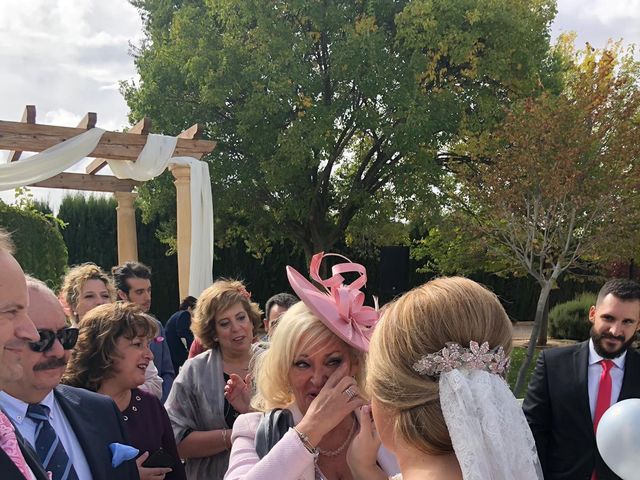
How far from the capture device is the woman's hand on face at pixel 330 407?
6.86ft

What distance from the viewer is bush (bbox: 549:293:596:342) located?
60.2 ft

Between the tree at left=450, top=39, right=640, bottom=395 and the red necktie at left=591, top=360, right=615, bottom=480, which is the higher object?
the tree at left=450, top=39, right=640, bottom=395

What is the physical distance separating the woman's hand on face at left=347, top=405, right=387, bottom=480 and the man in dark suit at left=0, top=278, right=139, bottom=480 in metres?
0.85

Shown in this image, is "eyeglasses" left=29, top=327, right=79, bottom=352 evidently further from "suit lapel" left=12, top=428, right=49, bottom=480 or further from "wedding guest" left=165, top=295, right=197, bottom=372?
"wedding guest" left=165, top=295, right=197, bottom=372

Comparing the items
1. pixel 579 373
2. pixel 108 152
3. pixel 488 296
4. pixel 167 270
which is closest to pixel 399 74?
pixel 108 152

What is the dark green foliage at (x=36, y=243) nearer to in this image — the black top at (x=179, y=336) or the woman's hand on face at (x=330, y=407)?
the black top at (x=179, y=336)

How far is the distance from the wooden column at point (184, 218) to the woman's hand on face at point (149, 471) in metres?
6.94

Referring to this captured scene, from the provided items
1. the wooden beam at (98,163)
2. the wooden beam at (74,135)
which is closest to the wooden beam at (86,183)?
the wooden beam at (98,163)

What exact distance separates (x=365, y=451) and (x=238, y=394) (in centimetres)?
141

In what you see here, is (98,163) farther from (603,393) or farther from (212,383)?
(603,393)

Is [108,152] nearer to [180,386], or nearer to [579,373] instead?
[180,386]

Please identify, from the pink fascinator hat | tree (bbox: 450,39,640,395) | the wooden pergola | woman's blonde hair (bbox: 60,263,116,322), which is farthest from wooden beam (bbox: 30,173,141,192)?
the pink fascinator hat

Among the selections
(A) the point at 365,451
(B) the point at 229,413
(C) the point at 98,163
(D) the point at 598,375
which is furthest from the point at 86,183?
(A) the point at 365,451

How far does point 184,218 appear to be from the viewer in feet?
32.1
